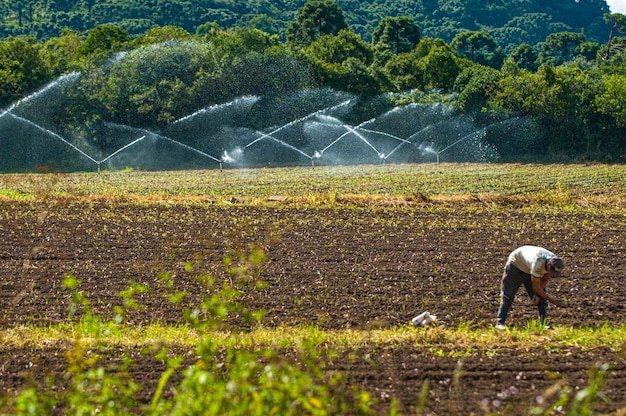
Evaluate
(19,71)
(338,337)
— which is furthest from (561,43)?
(338,337)

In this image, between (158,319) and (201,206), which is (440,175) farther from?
(158,319)

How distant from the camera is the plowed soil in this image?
27.7 ft

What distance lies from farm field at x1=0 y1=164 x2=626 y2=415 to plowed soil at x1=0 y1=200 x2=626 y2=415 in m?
0.03

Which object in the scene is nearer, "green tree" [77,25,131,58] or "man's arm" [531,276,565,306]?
"man's arm" [531,276,565,306]

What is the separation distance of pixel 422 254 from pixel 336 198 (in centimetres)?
778

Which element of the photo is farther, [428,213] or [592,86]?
[592,86]

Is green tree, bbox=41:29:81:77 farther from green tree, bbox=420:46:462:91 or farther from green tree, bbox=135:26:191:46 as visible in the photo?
green tree, bbox=420:46:462:91

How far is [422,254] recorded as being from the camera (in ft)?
50.2

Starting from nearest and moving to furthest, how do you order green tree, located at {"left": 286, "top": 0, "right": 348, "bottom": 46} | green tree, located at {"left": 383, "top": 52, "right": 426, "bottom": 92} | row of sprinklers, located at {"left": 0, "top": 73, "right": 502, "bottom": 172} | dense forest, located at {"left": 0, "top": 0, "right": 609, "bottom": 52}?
row of sprinklers, located at {"left": 0, "top": 73, "right": 502, "bottom": 172} < green tree, located at {"left": 383, "top": 52, "right": 426, "bottom": 92} < green tree, located at {"left": 286, "top": 0, "right": 348, "bottom": 46} < dense forest, located at {"left": 0, "top": 0, "right": 609, "bottom": 52}

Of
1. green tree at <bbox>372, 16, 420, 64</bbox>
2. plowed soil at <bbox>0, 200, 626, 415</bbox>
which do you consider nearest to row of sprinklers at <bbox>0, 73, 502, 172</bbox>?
plowed soil at <bbox>0, 200, 626, 415</bbox>

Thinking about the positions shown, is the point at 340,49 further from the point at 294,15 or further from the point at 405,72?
the point at 294,15

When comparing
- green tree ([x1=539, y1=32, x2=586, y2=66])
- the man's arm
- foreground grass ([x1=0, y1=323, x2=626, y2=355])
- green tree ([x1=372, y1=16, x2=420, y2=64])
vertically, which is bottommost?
foreground grass ([x1=0, y1=323, x2=626, y2=355])

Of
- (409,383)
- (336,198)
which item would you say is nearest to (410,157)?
(336,198)

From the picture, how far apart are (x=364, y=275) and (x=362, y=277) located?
156mm
